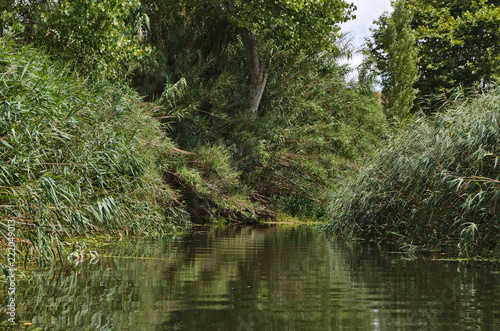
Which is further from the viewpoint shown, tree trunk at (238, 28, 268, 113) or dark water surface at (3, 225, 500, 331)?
tree trunk at (238, 28, 268, 113)

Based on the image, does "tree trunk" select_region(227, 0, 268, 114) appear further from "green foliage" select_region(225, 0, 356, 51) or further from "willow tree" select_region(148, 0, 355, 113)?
"green foliage" select_region(225, 0, 356, 51)

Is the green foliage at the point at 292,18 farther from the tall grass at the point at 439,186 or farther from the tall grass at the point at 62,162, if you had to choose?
the tall grass at the point at 439,186

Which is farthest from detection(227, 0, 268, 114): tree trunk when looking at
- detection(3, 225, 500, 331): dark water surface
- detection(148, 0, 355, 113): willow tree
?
detection(3, 225, 500, 331): dark water surface

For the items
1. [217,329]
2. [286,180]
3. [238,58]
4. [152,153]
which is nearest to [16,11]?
[152,153]

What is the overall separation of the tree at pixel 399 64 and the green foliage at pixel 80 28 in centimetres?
1849

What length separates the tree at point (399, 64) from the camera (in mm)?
30859

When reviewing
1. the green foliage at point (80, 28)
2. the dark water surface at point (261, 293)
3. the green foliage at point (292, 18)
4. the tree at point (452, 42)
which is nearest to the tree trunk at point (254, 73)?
the green foliage at point (292, 18)

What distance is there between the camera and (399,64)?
102ft

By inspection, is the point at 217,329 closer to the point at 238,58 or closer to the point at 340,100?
the point at 238,58

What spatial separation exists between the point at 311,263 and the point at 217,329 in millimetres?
4435

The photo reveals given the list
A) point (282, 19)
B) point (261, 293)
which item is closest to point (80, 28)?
point (282, 19)

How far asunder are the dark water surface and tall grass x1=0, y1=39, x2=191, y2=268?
68 cm

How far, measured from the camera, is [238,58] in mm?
20750

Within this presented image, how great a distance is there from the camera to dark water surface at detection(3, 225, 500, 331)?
4.61 metres
